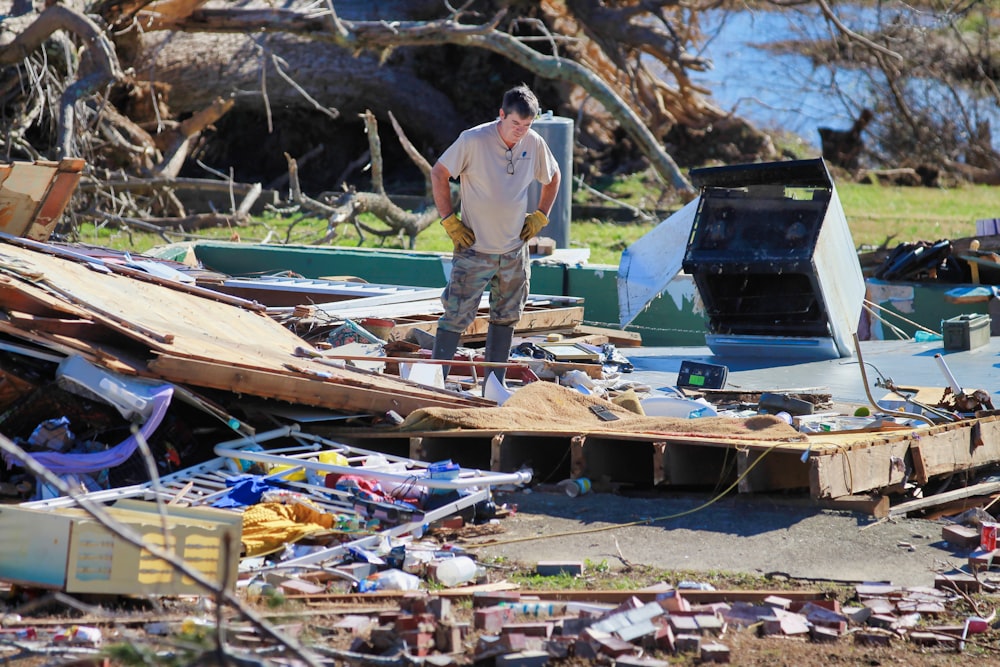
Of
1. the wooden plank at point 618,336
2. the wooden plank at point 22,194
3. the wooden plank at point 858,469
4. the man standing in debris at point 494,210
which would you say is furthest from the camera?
the wooden plank at point 618,336

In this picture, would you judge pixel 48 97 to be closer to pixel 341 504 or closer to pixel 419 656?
pixel 341 504

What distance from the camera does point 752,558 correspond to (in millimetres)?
4879

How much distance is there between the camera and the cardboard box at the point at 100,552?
395 cm

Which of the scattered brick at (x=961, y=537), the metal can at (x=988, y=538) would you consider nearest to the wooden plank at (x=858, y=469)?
the scattered brick at (x=961, y=537)

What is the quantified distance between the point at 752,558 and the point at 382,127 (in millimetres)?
15880

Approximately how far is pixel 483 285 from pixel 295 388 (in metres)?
1.45

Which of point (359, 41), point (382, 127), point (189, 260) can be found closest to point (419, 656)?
point (189, 260)

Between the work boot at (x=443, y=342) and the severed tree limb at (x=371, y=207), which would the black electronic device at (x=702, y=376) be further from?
the severed tree limb at (x=371, y=207)

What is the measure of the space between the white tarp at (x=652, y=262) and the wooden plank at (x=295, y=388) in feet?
9.65

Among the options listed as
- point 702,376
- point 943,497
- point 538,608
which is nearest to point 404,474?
point 538,608

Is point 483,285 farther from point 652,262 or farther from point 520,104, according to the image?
point 652,262

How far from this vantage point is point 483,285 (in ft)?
22.9

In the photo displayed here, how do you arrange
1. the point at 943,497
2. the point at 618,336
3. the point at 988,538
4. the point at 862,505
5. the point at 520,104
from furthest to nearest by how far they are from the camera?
the point at 618,336, the point at 520,104, the point at 943,497, the point at 862,505, the point at 988,538

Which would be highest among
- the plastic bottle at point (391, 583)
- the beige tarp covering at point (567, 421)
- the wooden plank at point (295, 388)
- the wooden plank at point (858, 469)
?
the wooden plank at point (295, 388)
